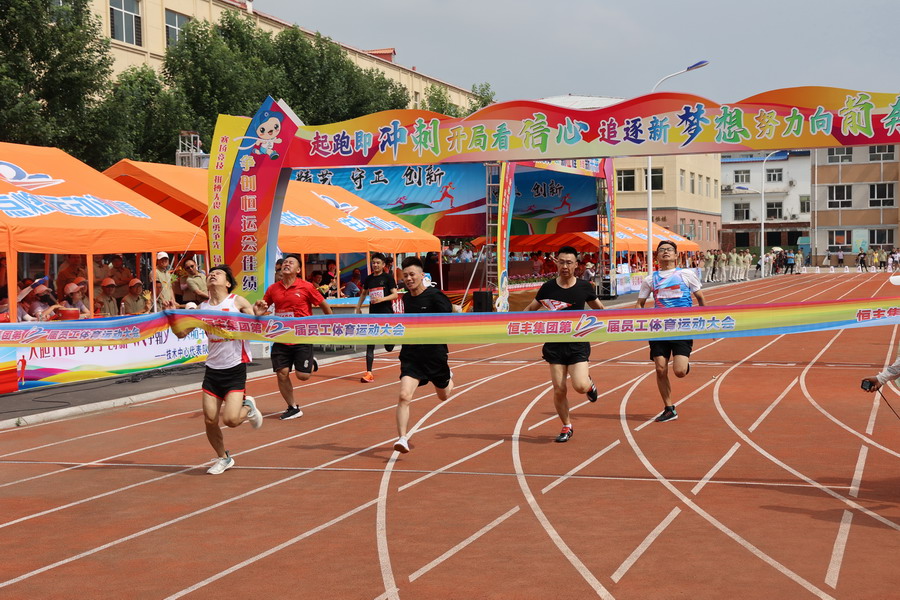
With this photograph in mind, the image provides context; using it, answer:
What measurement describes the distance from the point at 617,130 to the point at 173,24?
34.9 metres

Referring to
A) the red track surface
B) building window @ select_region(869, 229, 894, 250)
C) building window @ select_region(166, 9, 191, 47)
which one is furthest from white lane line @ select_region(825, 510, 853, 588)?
building window @ select_region(869, 229, 894, 250)

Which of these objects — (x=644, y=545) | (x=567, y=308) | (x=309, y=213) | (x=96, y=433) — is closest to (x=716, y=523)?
(x=644, y=545)

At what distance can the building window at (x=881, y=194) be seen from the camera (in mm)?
79062

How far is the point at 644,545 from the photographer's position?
6457mm

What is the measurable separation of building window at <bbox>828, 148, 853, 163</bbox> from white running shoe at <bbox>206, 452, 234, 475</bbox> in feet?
260

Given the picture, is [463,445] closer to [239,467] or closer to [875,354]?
[239,467]

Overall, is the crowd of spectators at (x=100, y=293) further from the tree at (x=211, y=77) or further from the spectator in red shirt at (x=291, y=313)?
the tree at (x=211, y=77)

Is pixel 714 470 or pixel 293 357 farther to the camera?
pixel 293 357

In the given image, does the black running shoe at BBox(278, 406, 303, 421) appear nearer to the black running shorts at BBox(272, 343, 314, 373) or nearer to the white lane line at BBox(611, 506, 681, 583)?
the black running shorts at BBox(272, 343, 314, 373)

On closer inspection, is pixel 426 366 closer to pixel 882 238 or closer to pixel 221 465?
pixel 221 465

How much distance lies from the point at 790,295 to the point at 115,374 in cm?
3413

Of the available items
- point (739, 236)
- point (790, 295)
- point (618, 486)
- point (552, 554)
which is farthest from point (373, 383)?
point (739, 236)

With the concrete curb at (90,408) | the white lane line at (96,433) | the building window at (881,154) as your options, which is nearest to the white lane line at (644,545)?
the white lane line at (96,433)

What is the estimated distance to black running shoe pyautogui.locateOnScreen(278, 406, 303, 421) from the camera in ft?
40.2
